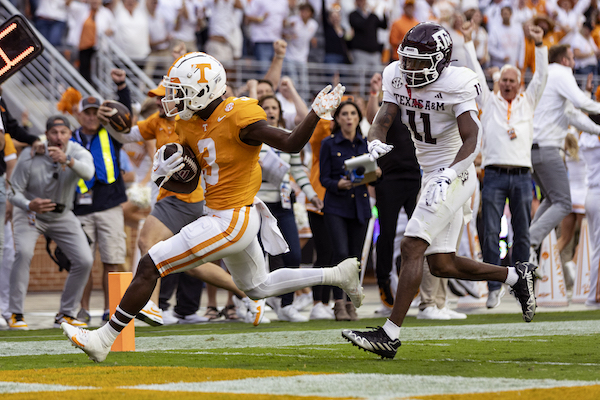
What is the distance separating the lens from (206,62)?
5.56 metres

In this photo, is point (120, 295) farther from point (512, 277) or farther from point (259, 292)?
point (512, 277)

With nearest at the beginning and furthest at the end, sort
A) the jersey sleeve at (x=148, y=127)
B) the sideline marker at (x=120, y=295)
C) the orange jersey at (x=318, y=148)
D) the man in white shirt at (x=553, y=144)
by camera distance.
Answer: the sideline marker at (x=120, y=295), the jersey sleeve at (x=148, y=127), the orange jersey at (x=318, y=148), the man in white shirt at (x=553, y=144)

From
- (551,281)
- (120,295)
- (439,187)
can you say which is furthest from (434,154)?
(551,281)

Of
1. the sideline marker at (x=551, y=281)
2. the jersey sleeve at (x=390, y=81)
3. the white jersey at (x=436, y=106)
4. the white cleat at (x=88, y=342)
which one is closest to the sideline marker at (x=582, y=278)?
the sideline marker at (x=551, y=281)

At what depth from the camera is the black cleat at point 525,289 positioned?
247 inches

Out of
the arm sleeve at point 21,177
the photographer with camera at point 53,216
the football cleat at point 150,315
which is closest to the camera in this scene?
the football cleat at point 150,315

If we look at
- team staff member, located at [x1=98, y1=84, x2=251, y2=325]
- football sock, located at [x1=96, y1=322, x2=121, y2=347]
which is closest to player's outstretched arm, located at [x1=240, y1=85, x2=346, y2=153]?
football sock, located at [x1=96, y1=322, x2=121, y2=347]

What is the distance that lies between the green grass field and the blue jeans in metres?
0.91

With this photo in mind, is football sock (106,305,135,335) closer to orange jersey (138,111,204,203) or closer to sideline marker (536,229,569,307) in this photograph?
orange jersey (138,111,204,203)

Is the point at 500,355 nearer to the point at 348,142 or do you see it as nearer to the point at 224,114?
the point at 224,114

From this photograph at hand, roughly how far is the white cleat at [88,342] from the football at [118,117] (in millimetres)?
2993

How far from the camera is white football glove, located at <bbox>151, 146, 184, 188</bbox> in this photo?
5.44 metres

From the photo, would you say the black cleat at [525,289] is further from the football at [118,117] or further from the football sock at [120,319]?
the football at [118,117]

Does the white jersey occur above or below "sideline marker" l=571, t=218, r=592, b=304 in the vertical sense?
above
